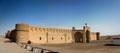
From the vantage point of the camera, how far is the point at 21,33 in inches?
1040

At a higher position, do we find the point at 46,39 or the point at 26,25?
the point at 26,25

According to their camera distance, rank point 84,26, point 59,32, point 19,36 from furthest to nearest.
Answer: point 84,26
point 59,32
point 19,36

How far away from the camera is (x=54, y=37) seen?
3312cm

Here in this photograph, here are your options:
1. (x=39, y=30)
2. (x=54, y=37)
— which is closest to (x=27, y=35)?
(x=39, y=30)

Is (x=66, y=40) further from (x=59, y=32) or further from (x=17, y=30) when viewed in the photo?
(x=17, y=30)

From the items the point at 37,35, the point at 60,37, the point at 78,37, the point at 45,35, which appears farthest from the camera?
the point at 78,37

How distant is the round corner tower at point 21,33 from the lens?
26.1 meters

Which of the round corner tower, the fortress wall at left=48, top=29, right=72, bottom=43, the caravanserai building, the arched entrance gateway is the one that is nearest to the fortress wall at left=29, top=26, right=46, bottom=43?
the caravanserai building

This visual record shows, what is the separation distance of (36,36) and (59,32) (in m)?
6.87

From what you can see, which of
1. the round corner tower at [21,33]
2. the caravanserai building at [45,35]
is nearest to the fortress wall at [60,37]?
the caravanserai building at [45,35]

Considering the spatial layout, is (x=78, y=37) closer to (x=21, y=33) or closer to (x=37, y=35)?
(x=37, y=35)

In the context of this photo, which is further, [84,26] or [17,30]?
[84,26]

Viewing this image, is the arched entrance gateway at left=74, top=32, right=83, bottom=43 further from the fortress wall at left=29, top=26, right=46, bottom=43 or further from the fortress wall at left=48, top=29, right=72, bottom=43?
the fortress wall at left=29, top=26, right=46, bottom=43

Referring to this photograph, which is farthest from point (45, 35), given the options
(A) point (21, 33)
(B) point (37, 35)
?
(A) point (21, 33)
